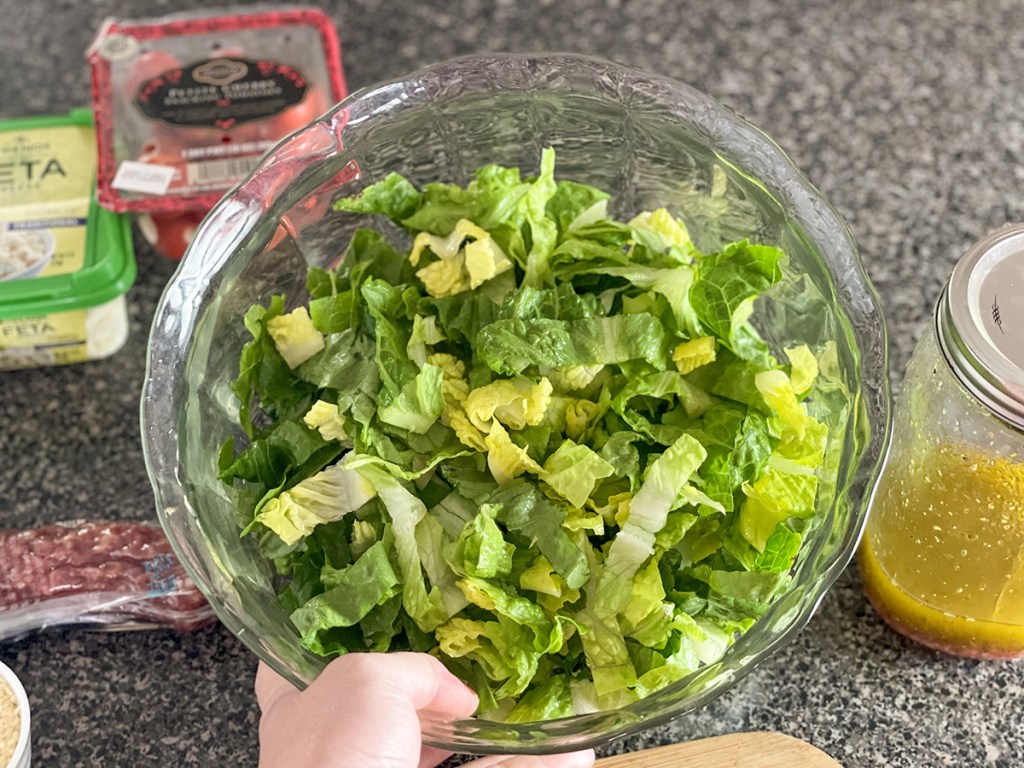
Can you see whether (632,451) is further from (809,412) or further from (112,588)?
(112,588)

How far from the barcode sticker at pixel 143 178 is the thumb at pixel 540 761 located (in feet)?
2.68

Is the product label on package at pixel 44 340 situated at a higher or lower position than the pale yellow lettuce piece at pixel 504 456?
lower

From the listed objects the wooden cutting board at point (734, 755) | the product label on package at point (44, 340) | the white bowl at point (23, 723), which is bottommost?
the wooden cutting board at point (734, 755)

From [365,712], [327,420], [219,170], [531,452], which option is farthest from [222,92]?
[365,712]

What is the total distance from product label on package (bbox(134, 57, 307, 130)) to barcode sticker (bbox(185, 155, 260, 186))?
0.22ft

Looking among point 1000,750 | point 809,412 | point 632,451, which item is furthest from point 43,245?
point 1000,750

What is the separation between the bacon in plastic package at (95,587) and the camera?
1.08 meters

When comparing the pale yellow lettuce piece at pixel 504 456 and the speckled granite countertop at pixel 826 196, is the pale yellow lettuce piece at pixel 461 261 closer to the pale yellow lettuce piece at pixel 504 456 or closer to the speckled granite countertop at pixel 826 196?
the pale yellow lettuce piece at pixel 504 456

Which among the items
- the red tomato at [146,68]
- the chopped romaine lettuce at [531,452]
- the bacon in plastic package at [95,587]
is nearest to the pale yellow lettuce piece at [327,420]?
the chopped romaine lettuce at [531,452]

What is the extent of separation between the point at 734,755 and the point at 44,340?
0.93 metres

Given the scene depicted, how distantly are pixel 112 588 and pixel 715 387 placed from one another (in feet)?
2.09

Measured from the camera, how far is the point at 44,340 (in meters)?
1.31

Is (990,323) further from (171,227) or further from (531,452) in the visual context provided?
(171,227)

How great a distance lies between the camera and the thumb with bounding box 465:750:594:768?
0.96 meters
